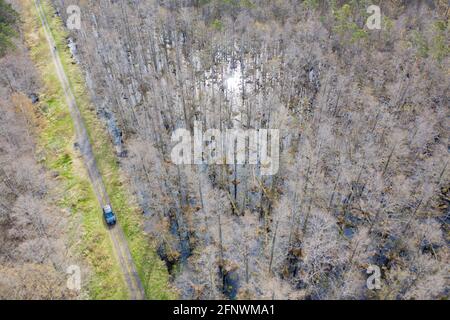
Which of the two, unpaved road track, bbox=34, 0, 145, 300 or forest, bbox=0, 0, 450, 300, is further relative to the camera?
forest, bbox=0, 0, 450, 300

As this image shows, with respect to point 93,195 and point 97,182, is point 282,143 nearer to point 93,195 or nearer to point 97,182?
point 97,182

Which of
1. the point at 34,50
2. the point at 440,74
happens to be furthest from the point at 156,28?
the point at 440,74

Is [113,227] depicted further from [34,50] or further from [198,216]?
[34,50]

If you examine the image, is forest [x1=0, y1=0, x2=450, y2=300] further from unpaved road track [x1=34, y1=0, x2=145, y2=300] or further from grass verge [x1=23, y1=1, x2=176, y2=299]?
unpaved road track [x1=34, y1=0, x2=145, y2=300]

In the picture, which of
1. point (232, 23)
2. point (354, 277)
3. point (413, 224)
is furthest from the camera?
point (232, 23)

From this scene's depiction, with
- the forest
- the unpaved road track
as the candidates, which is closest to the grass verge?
the unpaved road track

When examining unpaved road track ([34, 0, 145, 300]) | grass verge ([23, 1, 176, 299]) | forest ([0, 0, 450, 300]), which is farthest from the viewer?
grass verge ([23, 1, 176, 299])

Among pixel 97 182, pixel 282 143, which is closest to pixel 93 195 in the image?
pixel 97 182
